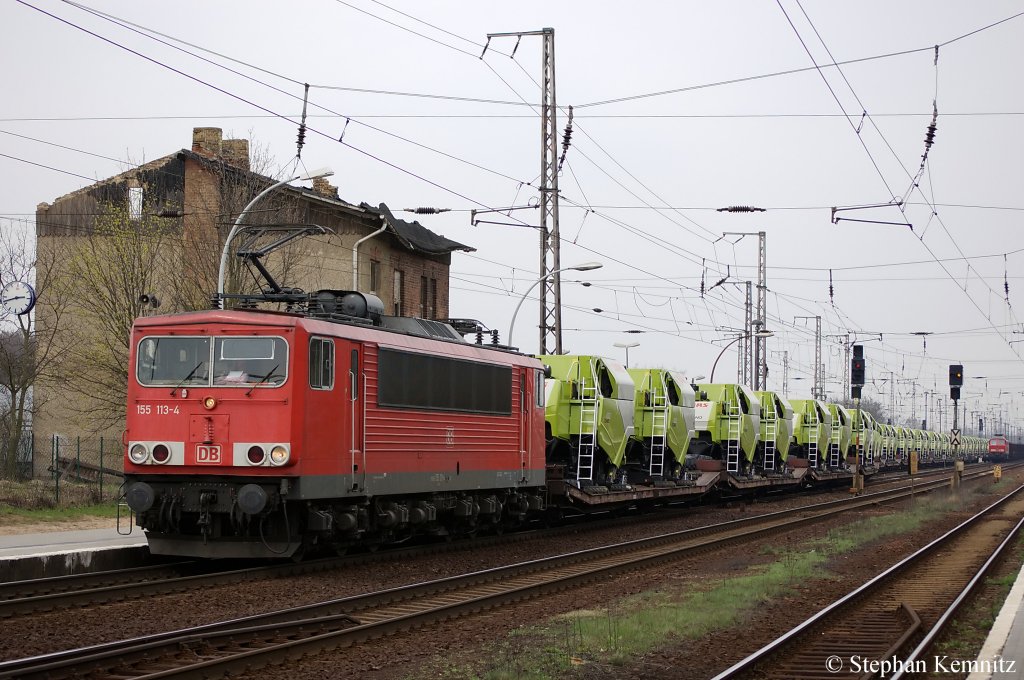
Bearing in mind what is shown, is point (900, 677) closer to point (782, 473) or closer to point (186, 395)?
point (186, 395)

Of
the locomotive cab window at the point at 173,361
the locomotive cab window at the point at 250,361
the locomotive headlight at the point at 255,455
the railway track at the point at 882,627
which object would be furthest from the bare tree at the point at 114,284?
the railway track at the point at 882,627

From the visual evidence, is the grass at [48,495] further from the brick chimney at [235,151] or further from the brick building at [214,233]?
the brick chimney at [235,151]

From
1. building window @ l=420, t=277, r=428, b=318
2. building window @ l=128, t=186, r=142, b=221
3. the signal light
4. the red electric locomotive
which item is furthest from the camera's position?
building window @ l=420, t=277, r=428, b=318

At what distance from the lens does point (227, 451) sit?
15586 mm

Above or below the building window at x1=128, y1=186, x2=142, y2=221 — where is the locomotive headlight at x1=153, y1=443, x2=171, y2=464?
below

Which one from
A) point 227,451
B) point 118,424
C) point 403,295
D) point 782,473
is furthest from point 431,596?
point 403,295

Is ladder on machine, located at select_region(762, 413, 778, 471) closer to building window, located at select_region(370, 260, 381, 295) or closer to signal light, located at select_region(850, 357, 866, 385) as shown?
signal light, located at select_region(850, 357, 866, 385)

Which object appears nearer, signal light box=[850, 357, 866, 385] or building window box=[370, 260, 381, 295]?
signal light box=[850, 357, 866, 385]

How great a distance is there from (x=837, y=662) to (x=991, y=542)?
14.5 metres

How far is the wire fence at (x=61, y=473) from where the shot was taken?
26.2 meters

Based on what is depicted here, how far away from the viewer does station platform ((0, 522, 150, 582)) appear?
15180mm

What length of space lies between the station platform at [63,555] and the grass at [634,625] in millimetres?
6896

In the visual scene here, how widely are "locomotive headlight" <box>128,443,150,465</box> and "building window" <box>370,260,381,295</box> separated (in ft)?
101

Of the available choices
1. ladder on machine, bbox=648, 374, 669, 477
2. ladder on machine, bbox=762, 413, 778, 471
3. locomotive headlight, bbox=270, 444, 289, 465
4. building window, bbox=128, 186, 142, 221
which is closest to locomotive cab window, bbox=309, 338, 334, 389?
locomotive headlight, bbox=270, 444, 289, 465
